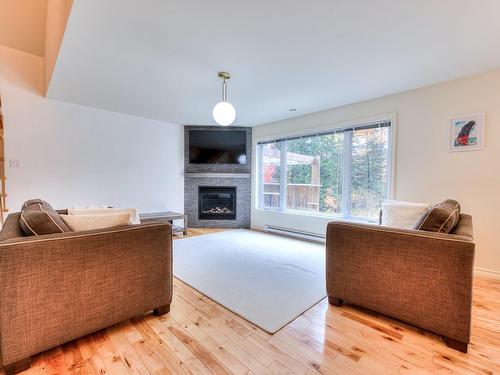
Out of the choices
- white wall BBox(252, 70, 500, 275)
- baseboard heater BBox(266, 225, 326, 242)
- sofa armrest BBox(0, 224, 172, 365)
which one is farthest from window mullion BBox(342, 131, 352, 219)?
sofa armrest BBox(0, 224, 172, 365)

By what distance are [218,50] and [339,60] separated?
1146 mm

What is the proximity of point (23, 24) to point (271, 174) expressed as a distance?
4151 mm

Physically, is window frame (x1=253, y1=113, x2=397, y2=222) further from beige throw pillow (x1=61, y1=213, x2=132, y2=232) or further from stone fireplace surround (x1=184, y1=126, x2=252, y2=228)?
beige throw pillow (x1=61, y1=213, x2=132, y2=232)

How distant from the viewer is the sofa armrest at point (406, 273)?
1.39 meters

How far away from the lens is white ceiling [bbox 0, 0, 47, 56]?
2.73 meters

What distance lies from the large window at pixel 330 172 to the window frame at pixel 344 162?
0.01 metres

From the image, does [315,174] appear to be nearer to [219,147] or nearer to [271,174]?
[271,174]

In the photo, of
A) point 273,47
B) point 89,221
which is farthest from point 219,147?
point 89,221

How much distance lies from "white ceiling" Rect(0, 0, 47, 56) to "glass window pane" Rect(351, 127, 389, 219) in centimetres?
442

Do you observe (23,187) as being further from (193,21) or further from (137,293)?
(193,21)

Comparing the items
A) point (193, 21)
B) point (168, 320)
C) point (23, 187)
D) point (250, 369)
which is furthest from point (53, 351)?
point (23, 187)

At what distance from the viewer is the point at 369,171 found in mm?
3420

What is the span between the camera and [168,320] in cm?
170

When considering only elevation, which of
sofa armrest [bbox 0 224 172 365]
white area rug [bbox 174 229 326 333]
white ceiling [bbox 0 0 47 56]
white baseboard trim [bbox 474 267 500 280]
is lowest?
white area rug [bbox 174 229 326 333]
